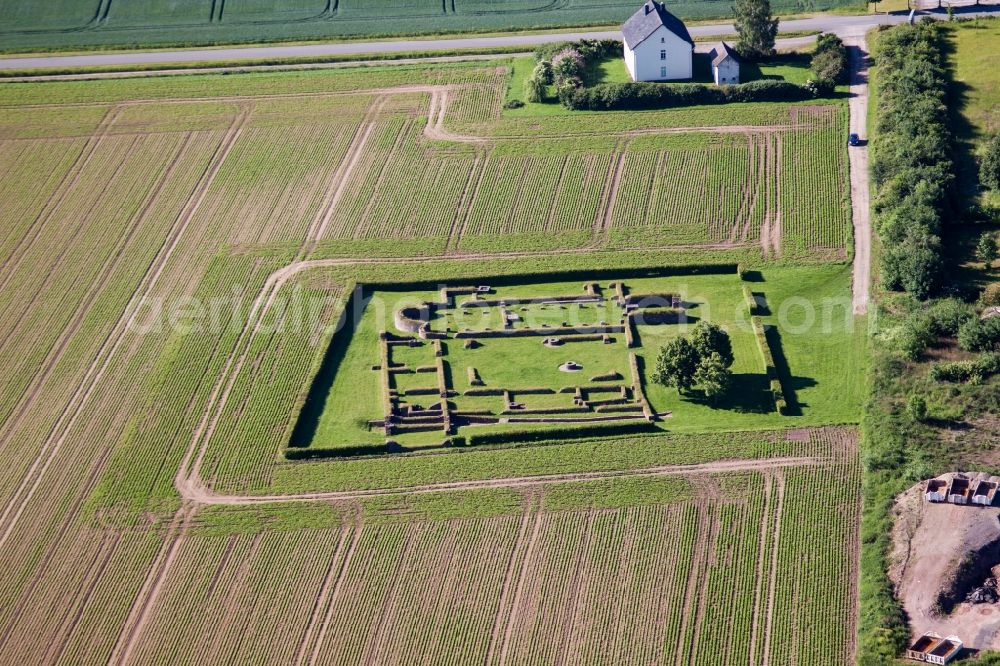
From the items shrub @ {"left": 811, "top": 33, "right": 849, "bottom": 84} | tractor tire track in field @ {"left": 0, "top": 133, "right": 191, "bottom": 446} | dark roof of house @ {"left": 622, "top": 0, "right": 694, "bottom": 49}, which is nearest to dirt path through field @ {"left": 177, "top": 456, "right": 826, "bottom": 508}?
tractor tire track in field @ {"left": 0, "top": 133, "right": 191, "bottom": 446}

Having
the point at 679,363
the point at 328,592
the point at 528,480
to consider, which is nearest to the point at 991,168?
the point at 679,363

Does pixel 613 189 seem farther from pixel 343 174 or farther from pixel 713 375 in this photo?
pixel 713 375

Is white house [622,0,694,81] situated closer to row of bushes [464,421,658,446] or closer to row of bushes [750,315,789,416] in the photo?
row of bushes [750,315,789,416]

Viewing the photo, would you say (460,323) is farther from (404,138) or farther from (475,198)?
(404,138)

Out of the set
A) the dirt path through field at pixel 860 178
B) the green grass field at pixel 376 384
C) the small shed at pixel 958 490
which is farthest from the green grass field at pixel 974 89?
the small shed at pixel 958 490

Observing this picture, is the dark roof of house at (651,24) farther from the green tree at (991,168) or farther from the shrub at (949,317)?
the shrub at (949,317)

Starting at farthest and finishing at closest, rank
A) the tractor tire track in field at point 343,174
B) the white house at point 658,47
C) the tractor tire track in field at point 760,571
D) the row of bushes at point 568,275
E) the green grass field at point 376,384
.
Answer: the white house at point 658,47, the tractor tire track in field at point 343,174, the row of bushes at point 568,275, the green grass field at point 376,384, the tractor tire track in field at point 760,571
